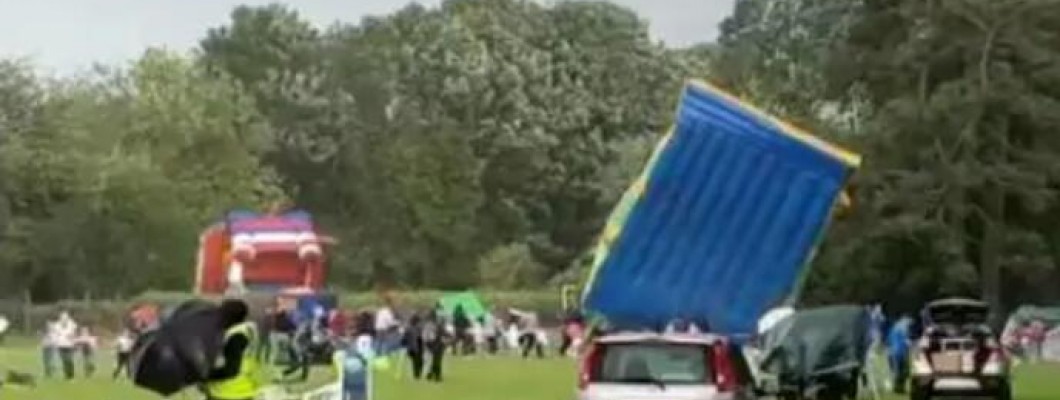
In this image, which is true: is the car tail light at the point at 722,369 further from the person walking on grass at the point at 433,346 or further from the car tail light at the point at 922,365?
the person walking on grass at the point at 433,346

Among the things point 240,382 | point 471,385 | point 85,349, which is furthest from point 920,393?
point 85,349

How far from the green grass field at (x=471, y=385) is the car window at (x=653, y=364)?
6243 mm

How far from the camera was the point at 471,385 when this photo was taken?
4066 centimetres

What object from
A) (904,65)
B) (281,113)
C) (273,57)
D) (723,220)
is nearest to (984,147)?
(904,65)

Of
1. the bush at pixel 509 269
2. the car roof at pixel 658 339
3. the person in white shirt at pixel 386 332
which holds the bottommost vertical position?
the car roof at pixel 658 339

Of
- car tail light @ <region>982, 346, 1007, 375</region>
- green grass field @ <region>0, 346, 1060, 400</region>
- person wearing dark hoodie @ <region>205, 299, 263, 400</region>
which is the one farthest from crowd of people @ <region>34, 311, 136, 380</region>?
person wearing dark hoodie @ <region>205, 299, 263, 400</region>

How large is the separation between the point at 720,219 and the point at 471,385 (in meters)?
5.55

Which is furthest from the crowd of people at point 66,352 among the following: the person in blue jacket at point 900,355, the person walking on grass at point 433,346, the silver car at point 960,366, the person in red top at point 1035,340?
the person in red top at point 1035,340

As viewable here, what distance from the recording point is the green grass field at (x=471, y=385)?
3588 cm

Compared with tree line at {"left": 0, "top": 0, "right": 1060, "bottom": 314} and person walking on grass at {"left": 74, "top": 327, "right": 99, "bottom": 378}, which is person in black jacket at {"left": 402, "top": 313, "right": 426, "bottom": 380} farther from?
tree line at {"left": 0, "top": 0, "right": 1060, "bottom": 314}

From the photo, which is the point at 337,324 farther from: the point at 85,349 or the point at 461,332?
the point at 85,349

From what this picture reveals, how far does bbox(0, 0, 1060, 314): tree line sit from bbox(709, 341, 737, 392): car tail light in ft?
147

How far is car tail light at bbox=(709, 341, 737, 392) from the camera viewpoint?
72.6ft

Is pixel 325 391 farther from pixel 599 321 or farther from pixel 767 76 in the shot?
pixel 767 76
